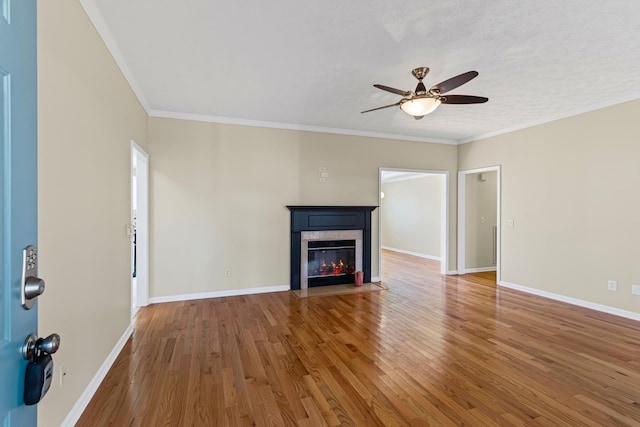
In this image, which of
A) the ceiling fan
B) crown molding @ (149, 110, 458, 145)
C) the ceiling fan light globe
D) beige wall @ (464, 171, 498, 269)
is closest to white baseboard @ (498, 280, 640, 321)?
beige wall @ (464, 171, 498, 269)

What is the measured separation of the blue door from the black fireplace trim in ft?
13.3

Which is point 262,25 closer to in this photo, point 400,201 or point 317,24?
point 317,24

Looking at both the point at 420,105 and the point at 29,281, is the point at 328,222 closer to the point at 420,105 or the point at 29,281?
the point at 420,105

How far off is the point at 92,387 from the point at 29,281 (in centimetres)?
197

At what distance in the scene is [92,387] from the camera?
2186 millimetres

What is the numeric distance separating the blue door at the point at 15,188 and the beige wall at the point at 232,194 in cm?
374

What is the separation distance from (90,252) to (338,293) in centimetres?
342

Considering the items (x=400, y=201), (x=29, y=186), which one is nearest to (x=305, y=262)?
(x=29, y=186)

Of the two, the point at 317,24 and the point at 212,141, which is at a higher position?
the point at 317,24

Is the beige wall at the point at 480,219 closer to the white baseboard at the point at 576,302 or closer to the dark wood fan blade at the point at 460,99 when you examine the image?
the white baseboard at the point at 576,302

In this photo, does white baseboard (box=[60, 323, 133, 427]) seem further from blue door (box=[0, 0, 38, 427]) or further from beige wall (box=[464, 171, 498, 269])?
beige wall (box=[464, 171, 498, 269])

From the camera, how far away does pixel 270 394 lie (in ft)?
7.23

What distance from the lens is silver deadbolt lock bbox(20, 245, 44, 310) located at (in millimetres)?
785

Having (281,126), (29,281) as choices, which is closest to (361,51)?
(281,126)
